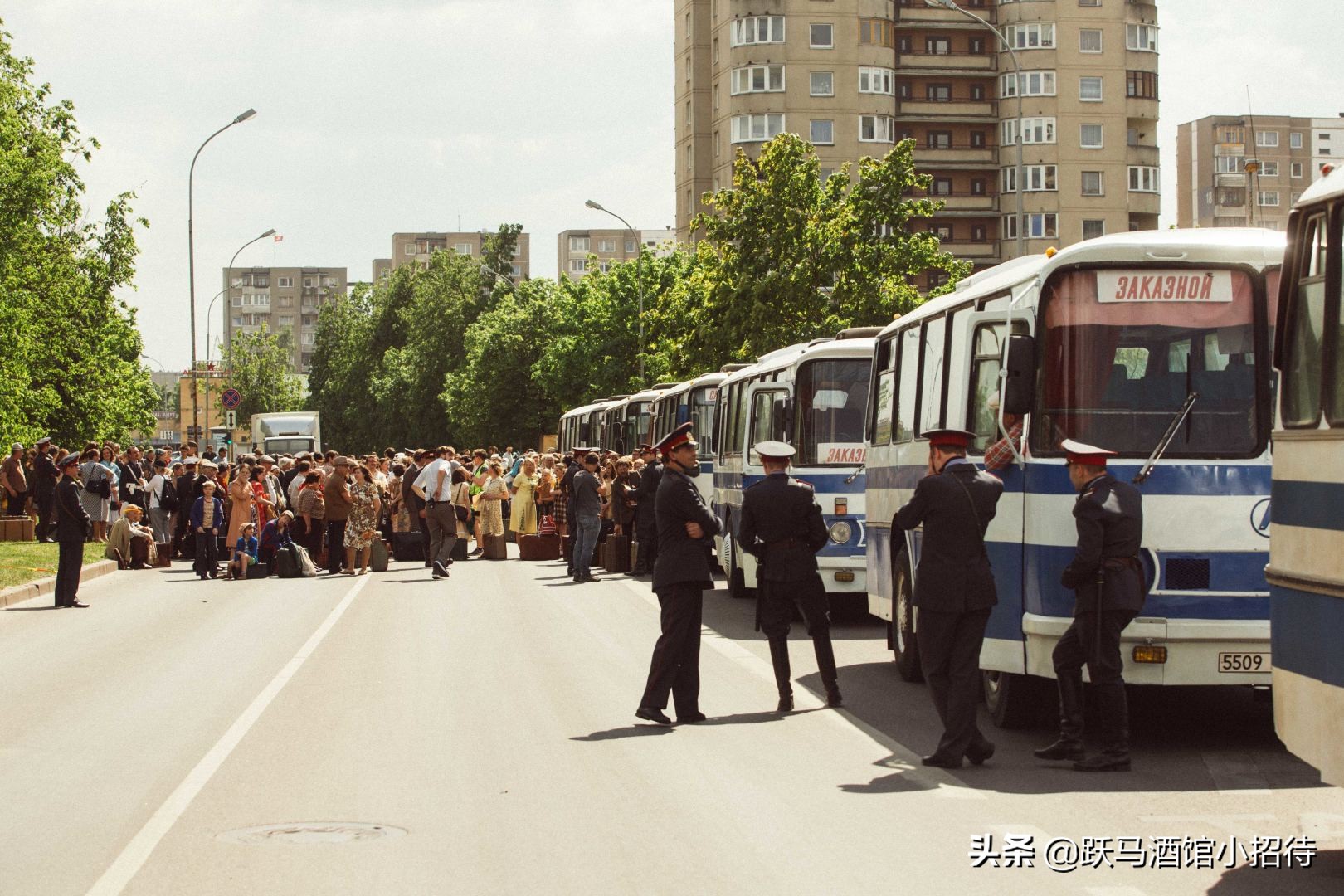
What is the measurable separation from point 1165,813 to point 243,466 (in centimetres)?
2184

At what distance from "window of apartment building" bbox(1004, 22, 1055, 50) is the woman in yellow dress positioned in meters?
63.9

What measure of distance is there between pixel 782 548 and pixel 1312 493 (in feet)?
17.6

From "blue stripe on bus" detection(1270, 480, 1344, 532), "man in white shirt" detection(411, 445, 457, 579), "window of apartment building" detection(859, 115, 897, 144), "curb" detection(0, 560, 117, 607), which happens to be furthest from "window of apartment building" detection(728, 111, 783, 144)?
"blue stripe on bus" detection(1270, 480, 1344, 532)

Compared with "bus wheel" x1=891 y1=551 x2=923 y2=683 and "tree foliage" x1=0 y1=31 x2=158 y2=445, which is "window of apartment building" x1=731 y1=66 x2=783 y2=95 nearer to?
"tree foliage" x1=0 y1=31 x2=158 y2=445

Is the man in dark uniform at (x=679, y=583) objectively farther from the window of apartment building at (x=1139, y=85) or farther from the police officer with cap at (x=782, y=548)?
the window of apartment building at (x=1139, y=85)

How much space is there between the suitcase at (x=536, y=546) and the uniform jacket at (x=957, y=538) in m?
23.0

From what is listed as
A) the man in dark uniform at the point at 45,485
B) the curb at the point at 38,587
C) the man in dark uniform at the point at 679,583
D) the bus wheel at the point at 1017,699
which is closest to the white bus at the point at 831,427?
the man in dark uniform at the point at 679,583

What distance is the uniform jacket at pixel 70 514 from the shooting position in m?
21.7

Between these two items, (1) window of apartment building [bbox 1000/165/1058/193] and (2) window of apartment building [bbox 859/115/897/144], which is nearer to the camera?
(2) window of apartment building [bbox 859/115/897/144]

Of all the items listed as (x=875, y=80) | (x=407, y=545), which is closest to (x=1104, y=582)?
(x=407, y=545)

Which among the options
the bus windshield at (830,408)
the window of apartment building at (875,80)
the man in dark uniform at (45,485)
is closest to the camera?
the bus windshield at (830,408)

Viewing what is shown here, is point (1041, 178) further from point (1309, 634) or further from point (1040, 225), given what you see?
point (1309, 634)

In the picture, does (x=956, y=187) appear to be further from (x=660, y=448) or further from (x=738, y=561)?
(x=660, y=448)

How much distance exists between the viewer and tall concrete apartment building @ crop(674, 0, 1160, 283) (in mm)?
89375
